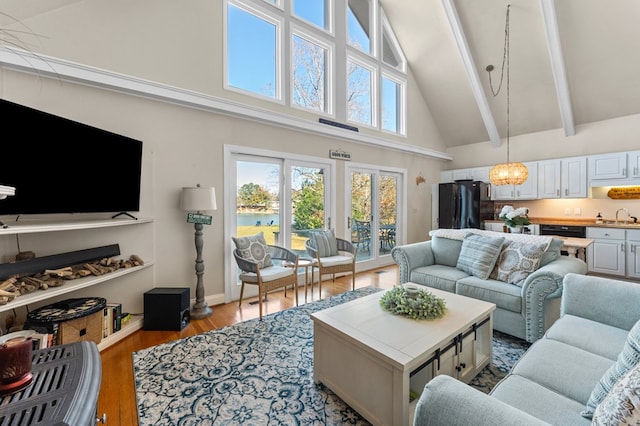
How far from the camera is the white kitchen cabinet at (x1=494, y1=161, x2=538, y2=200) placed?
18.5 ft

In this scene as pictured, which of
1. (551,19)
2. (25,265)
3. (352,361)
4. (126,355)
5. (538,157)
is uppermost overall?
(551,19)

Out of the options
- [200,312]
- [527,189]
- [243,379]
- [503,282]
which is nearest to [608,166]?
[527,189]

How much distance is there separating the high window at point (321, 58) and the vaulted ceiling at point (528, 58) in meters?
0.71

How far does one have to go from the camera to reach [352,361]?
171 cm

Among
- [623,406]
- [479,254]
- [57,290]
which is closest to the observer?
[623,406]

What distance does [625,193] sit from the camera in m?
4.86

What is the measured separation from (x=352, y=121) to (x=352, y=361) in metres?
4.32

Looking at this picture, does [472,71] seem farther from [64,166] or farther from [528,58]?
[64,166]

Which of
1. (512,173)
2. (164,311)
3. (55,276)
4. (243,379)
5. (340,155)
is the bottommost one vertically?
(243,379)

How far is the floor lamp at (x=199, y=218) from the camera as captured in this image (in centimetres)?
311

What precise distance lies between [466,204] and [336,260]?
3.85m

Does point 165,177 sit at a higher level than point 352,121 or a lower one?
lower

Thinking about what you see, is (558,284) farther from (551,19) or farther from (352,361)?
(551,19)

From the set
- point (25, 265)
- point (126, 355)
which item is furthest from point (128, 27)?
point (126, 355)
